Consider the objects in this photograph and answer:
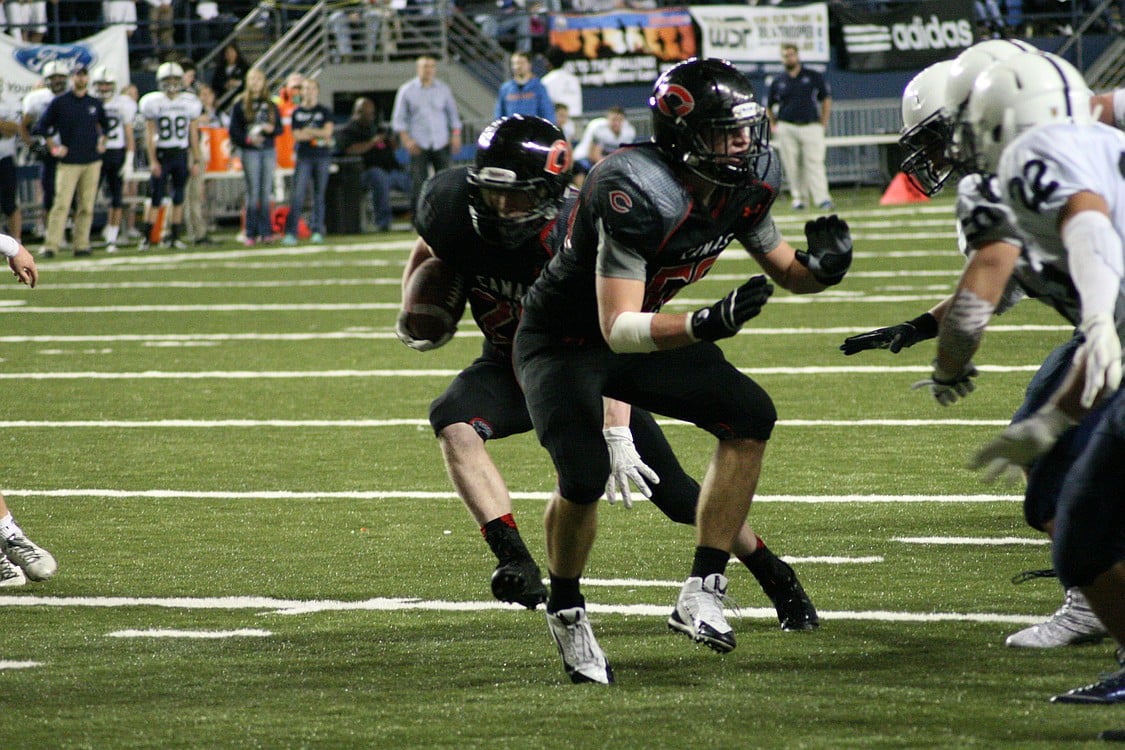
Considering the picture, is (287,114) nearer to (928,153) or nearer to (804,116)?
(804,116)

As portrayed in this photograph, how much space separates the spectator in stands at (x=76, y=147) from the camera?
51.8 ft

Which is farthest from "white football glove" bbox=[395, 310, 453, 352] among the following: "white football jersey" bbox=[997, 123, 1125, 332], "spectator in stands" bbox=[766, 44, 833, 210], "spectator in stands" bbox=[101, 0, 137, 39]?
"spectator in stands" bbox=[101, 0, 137, 39]

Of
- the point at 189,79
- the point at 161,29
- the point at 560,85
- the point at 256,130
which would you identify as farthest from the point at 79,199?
the point at 161,29

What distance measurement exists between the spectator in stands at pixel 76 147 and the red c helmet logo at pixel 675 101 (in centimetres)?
1247

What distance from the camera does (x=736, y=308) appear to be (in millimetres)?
3758

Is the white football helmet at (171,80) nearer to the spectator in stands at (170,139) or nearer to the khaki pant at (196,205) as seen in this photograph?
the spectator in stands at (170,139)

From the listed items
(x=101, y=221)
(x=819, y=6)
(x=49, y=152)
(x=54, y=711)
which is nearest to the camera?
(x=54, y=711)

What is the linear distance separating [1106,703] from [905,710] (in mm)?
404

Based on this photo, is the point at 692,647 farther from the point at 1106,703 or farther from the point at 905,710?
the point at 1106,703

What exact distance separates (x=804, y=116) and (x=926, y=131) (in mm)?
13624

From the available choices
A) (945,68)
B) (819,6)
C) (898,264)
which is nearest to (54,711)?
(945,68)

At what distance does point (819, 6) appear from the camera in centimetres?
2242

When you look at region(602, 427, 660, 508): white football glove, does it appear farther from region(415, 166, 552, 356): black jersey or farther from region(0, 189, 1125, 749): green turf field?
region(415, 166, 552, 356): black jersey

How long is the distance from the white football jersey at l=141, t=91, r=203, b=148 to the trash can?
1692 millimetres
